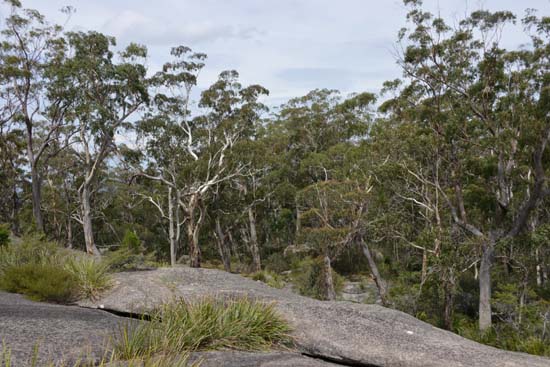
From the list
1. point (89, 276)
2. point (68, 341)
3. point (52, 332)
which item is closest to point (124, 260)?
point (89, 276)

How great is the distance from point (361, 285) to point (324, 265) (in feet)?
24.9

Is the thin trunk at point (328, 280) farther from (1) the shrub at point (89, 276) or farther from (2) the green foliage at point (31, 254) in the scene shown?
(1) the shrub at point (89, 276)

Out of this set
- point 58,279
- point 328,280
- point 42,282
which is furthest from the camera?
point 328,280

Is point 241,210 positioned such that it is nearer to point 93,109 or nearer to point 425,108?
point 93,109

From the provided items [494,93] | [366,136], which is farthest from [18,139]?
[494,93]

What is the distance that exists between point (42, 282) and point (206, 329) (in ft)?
12.6

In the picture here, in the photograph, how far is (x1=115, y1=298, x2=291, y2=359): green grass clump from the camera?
16.2 feet

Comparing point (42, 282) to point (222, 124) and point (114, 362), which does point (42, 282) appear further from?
point (222, 124)

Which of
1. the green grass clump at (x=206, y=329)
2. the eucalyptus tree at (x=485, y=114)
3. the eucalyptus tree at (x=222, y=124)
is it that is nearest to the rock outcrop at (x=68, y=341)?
the green grass clump at (x=206, y=329)

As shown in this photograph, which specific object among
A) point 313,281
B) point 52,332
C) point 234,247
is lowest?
point 313,281

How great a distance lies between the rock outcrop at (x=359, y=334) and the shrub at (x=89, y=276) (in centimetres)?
24

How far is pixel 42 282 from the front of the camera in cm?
793

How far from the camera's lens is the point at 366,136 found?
35344mm

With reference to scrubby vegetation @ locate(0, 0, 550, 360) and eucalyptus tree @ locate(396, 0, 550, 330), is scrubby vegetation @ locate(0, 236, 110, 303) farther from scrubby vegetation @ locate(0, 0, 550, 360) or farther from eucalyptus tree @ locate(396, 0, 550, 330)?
eucalyptus tree @ locate(396, 0, 550, 330)
